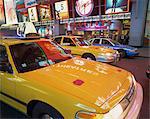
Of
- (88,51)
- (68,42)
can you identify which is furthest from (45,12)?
(88,51)

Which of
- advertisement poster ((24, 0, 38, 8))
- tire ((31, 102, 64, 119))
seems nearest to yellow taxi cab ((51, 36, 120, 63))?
tire ((31, 102, 64, 119))

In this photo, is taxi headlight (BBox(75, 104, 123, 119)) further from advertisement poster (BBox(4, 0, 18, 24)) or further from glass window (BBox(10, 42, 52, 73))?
advertisement poster (BBox(4, 0, 18, 24))

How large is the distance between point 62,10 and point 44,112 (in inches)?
630

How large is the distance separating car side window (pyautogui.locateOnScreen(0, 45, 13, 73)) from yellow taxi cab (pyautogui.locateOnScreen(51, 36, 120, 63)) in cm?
441

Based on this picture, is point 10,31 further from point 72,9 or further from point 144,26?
point 144,26

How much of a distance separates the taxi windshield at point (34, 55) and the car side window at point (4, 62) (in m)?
0.13

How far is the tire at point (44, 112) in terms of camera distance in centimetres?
217

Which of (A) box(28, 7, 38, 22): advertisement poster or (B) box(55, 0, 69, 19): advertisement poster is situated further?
(A) box(28, 7, 38, 22): advertisement poster

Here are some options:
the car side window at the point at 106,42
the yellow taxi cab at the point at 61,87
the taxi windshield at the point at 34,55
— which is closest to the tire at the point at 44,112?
the yellow taxi cab at the point at 61,87

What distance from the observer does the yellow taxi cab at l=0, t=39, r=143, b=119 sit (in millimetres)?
1971

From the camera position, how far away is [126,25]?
15719 mm

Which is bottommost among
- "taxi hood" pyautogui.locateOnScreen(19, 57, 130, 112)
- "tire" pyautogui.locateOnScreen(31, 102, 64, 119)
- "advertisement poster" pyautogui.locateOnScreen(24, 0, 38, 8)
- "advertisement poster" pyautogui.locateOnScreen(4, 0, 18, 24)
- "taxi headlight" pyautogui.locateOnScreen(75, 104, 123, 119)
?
"tire" pyautogui.locateOnScreen(31, 102, 64, 119)

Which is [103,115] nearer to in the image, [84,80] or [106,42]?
[84,80]

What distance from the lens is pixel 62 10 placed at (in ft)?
56.6
